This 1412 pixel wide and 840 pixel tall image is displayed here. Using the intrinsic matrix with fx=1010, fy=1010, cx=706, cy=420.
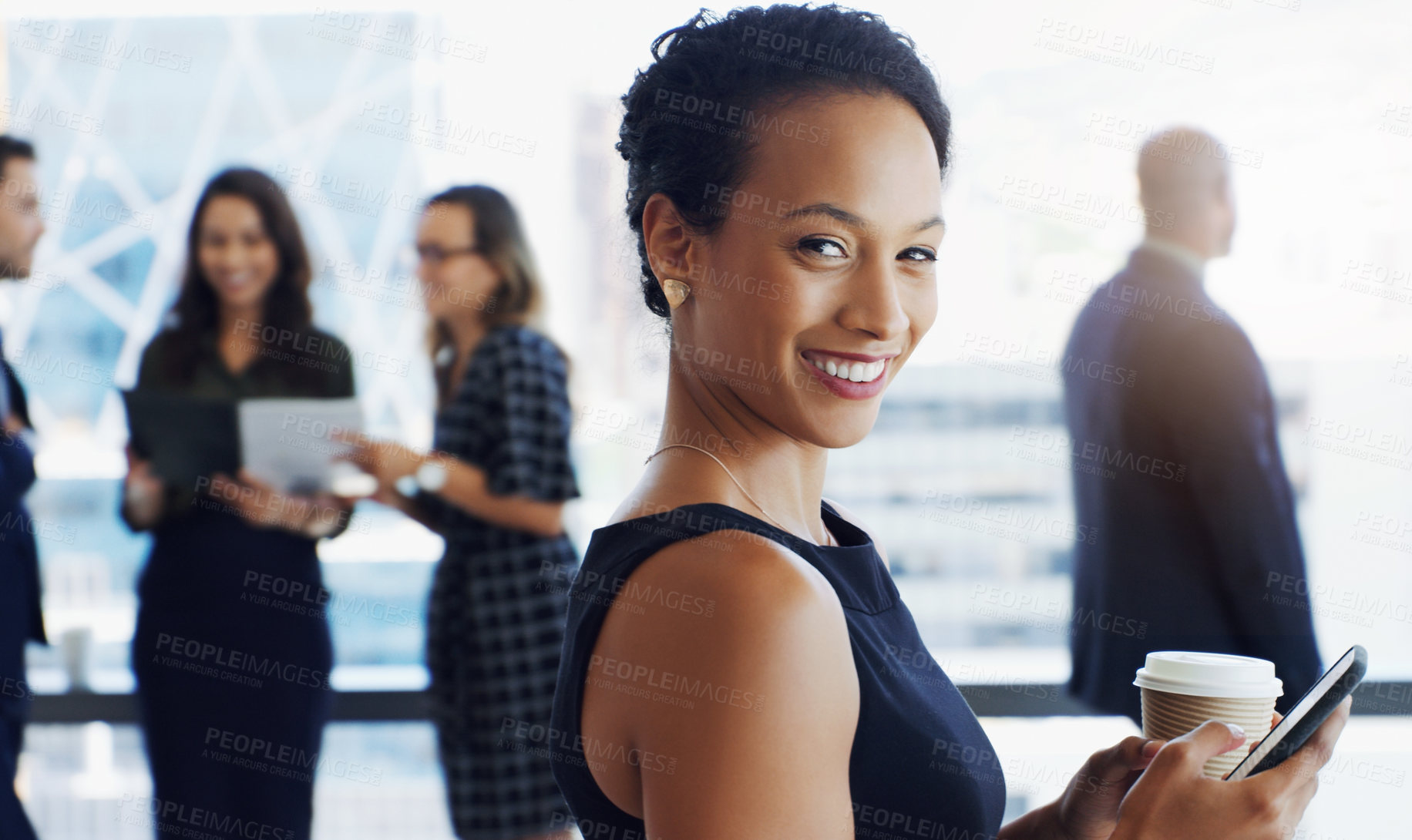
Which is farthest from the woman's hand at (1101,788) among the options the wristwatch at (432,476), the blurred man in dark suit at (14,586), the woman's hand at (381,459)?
the blurred man in dark suit at (14,586)

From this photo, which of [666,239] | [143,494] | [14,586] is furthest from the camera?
[143,494]

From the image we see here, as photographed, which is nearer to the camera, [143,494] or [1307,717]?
[1307,717]

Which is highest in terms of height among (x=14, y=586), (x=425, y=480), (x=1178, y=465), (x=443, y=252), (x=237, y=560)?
(x=443, y=252)

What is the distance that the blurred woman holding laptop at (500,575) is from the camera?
2.17m

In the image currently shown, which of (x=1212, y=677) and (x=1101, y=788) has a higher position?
(x=1212, y=677)

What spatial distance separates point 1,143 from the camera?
8.25 feet

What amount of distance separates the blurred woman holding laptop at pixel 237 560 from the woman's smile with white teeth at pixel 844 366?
5.73 ft

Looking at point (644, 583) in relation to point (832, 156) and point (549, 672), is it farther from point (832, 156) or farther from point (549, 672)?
A: point (549, 672)

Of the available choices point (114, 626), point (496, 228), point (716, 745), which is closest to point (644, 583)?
point (716, 745)

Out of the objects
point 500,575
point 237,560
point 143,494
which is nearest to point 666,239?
point 500,575

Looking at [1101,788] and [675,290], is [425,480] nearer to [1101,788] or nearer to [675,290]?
[675,290]

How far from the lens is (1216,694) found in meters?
0.85

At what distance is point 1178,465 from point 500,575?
151 centimetres

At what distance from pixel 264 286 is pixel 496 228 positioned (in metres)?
0.55
